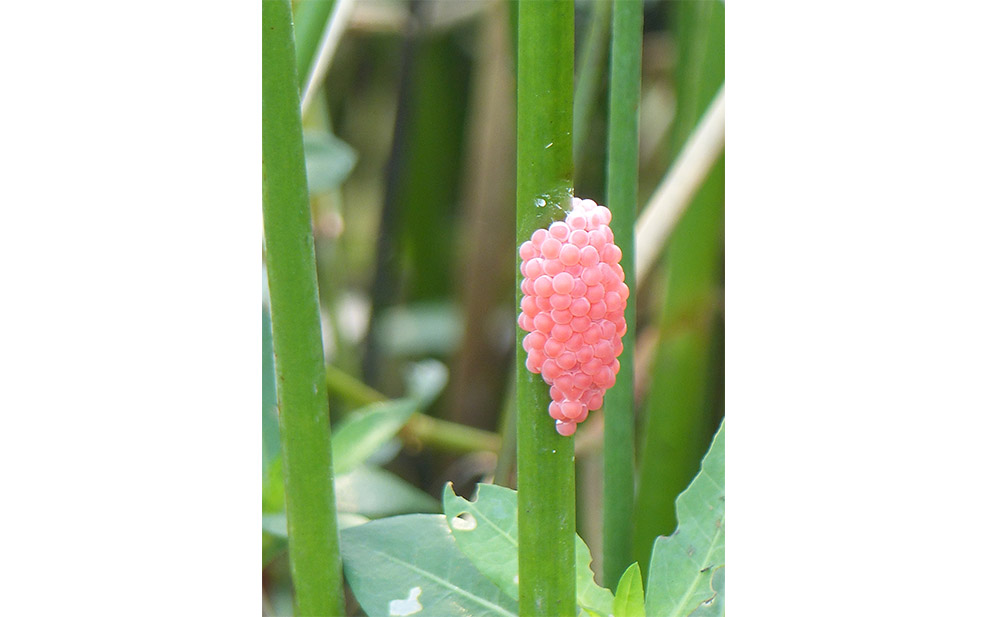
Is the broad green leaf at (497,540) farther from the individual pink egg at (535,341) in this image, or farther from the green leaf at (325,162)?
the green leaf at (325,162)

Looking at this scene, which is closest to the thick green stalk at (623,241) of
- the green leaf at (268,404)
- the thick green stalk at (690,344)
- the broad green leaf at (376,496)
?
the thick green stalk at (690,344)

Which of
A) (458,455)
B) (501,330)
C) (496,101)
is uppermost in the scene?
(496,101)

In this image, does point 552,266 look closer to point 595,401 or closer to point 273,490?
point 595,401

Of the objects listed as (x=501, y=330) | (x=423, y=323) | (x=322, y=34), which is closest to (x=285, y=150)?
(x=322, y=34)

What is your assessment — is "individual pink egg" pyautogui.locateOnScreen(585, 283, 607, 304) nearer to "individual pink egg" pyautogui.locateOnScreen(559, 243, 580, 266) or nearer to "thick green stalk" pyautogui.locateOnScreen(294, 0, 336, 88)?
"individual pink egg" pyautogui.locateOnScreen(559, 243, 580, 266)

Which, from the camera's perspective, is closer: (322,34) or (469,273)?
(322,34)

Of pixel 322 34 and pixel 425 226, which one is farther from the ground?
pixel 322 34

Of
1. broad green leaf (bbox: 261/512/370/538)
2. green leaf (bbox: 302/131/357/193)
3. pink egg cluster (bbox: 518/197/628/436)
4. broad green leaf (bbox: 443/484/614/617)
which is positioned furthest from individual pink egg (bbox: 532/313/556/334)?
green leaf (bbox: 302/131/357/193)

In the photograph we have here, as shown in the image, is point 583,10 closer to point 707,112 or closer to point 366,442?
point 707,112
